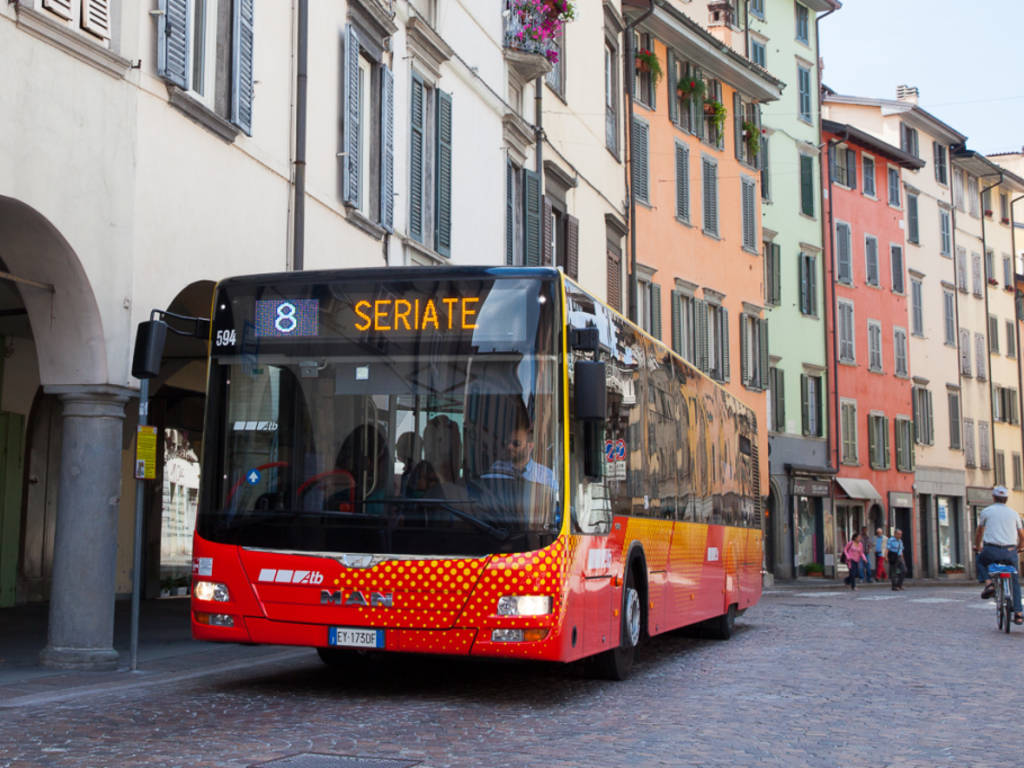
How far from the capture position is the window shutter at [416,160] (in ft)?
64.2

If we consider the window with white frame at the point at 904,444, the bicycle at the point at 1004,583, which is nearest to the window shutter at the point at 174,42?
the bicycle at the point at 1004,583

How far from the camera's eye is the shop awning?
44.7 m

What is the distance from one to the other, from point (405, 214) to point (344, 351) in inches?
394

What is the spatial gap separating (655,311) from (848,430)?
15912 millimetres

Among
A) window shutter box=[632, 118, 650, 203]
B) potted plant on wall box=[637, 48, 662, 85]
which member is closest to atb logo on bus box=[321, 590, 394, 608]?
window shutter box=[632, 118, 650, 203]

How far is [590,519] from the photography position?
9.91 metres

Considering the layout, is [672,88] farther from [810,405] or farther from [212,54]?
[212,54]

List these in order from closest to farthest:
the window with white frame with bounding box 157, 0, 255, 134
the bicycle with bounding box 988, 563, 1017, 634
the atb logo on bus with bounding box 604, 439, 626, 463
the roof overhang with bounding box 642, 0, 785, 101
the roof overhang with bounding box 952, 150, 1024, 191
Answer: the atb logo on bus with bounding box 604, 439, 626, 463 → the window with white frame with bounding box 157, 0, 255, 134 → the bicycle with bounding box 988, 563, 1017, 634 → the roof overhang with bounding box 642, 0, 785, 101 → the roof overhang with bounding box 952, 150, 1024, 191

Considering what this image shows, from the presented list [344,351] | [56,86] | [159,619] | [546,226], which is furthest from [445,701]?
[546,226]

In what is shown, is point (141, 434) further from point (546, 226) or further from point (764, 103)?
point (764, 103)

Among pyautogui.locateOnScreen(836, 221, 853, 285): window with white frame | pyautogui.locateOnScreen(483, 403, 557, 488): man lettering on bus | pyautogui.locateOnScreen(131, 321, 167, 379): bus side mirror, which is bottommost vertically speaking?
pyautogui.locateOnScreen(483, 403, 557, 488): man lettering on bus

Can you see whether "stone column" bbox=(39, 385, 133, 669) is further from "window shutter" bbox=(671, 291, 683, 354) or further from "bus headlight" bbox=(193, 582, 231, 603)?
A: "window shutter" bbox=(671, 291, 683, 354)

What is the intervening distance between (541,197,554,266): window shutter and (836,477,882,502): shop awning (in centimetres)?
2144

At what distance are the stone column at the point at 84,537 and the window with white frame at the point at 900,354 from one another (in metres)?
42.0
